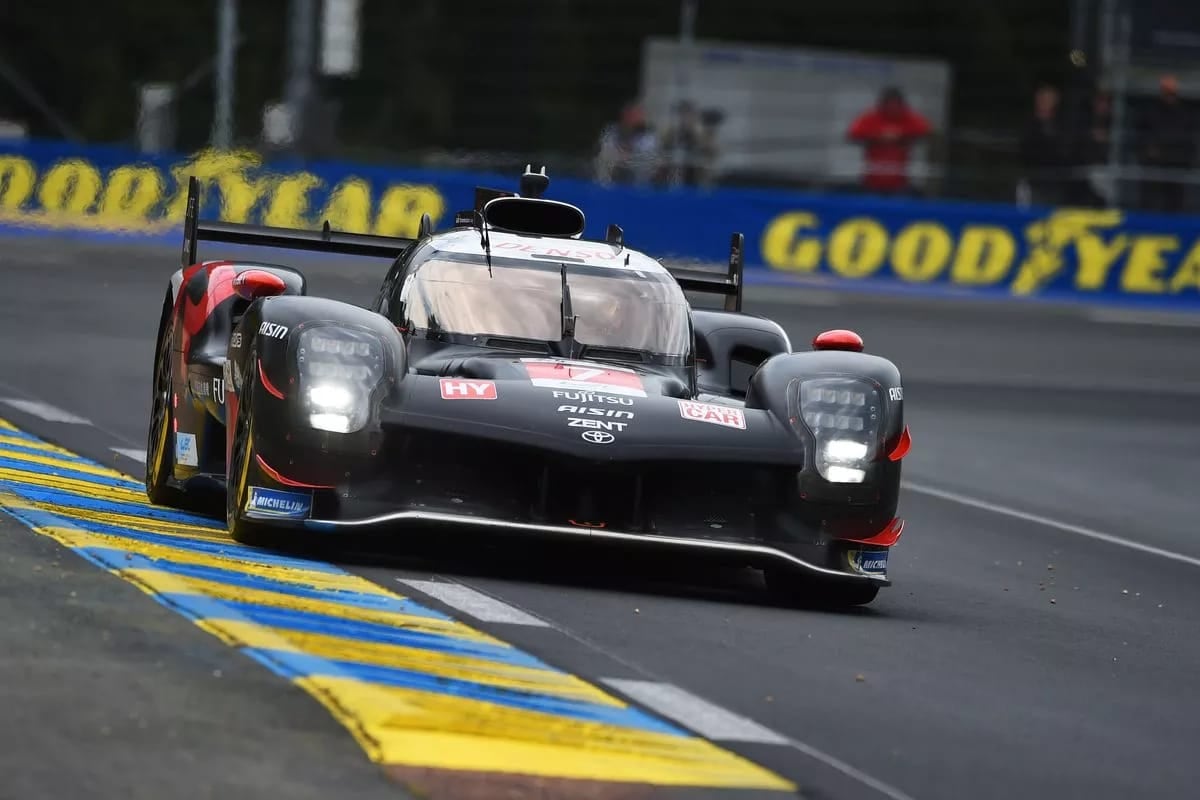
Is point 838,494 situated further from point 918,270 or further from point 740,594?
point 918,270

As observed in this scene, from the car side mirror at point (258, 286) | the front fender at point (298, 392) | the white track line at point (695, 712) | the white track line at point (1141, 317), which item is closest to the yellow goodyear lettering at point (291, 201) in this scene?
the white track line at point (1141, 317)

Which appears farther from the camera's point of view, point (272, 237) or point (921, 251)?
point (921, 251)

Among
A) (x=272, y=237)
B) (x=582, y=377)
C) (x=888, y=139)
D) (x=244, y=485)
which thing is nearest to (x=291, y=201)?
(x=888, y=139)

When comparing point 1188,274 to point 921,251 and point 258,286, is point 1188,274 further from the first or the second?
point 258,286

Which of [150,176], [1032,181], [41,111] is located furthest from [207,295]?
[41,111]

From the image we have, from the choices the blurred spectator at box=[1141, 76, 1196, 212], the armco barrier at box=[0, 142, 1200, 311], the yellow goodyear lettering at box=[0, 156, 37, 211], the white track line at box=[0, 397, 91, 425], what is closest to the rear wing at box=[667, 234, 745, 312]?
the white track line at box=[0, 397, 91, 425]

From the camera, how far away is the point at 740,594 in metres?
8.88

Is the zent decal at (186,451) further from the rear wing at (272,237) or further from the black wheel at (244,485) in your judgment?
the rear wing at (272,237)

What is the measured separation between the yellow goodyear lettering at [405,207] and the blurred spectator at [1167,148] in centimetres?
821

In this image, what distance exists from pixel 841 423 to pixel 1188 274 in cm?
2106

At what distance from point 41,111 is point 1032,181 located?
40.9 ft

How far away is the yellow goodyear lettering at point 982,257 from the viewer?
28.9 m

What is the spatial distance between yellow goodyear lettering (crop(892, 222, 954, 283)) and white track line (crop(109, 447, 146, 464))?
1758cm

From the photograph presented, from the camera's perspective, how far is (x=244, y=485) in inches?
328
